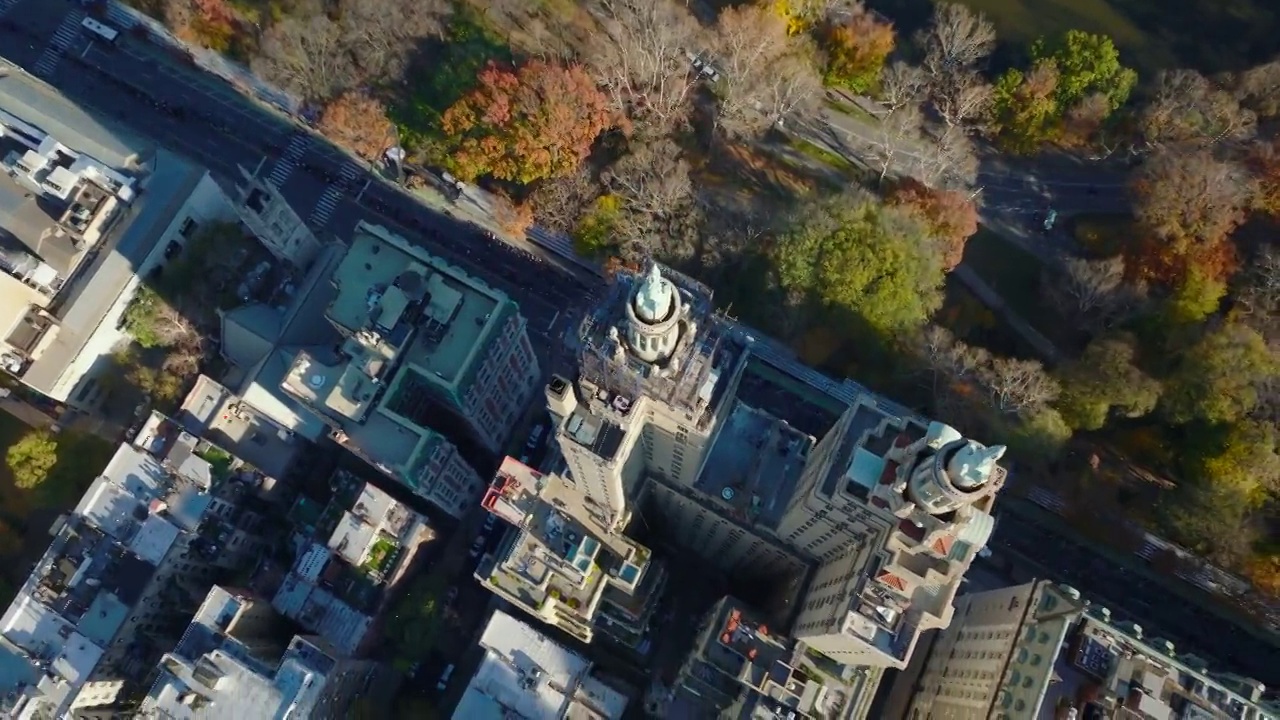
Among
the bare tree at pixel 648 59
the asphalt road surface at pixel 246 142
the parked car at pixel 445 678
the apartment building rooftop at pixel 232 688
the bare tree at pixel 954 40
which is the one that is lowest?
the apartment building rooftop at pixel 232 688

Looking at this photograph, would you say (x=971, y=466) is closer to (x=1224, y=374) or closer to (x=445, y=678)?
(x=1224, y=374)

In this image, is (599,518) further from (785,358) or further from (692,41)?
(692,41)

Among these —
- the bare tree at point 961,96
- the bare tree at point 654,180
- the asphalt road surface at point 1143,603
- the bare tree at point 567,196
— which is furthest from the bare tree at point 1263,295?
the bare tree at point 567,196

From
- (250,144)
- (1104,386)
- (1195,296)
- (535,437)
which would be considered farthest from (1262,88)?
(250,144)

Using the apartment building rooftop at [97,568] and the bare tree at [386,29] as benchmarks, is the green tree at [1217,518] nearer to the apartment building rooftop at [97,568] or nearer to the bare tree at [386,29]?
the apartment building rooftop at [97,568]

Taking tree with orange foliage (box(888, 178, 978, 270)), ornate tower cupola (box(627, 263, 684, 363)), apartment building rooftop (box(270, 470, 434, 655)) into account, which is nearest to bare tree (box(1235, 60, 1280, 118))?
tree with orange foliage (box(888, 178, 978, 270))

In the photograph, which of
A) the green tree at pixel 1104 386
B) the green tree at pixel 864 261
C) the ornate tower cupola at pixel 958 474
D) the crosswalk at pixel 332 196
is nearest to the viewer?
the ornate tower cupola at pixel 958 474

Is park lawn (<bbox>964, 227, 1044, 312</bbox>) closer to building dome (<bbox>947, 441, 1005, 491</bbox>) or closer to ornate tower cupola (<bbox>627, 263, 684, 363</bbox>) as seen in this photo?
building dome (<bbox>947, 441, 1005, 491</bbox>)
